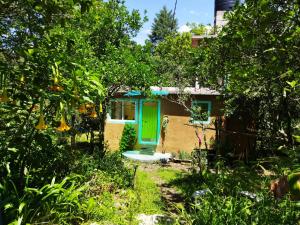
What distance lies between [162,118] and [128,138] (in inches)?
76.0

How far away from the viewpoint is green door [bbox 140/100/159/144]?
1625cm

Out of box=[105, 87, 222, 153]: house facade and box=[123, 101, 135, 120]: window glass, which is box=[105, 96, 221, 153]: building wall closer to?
box=[105, 87, 222, 153]: house facade

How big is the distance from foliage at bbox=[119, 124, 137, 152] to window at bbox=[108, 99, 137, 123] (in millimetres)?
497

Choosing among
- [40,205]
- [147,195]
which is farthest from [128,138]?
[40,205]

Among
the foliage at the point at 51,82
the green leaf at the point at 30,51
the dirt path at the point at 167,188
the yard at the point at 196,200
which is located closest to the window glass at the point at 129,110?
→ the dirt path at the point at 167,188

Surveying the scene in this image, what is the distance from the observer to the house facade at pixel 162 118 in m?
14.9

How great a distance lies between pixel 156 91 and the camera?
48.5 feet

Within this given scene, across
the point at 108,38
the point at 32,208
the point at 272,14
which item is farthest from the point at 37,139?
the point at 108,38

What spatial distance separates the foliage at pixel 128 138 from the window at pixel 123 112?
0.50 m

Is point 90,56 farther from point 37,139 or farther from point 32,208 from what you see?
point 32,208

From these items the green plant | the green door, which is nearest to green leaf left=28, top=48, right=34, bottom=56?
the green plant

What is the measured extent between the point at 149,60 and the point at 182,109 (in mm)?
4568

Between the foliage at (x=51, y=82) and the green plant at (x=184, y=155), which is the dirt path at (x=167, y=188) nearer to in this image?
the green plant at (x=184, y=155)

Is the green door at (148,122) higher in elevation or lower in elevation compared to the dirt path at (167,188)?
higher
